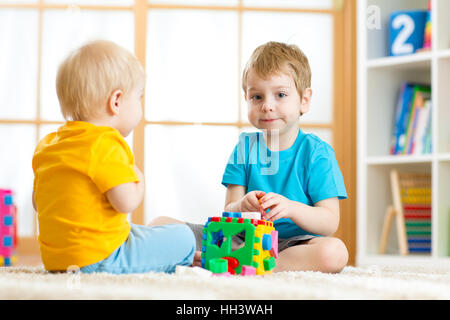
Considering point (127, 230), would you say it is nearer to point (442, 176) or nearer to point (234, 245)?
point (234, 245)

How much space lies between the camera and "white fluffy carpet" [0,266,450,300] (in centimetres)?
76

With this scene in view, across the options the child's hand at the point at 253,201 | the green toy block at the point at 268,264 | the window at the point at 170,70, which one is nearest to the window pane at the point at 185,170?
the window at the point at 170,70

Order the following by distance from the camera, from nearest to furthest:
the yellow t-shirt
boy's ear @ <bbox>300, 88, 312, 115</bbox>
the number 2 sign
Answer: the yellow t-shirt < boy's ear @ <bbox>300, 88, 312, 115</bbox> < the number 2 sign

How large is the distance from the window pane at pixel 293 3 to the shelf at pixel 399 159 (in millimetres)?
775

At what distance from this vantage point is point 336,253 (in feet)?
4.02

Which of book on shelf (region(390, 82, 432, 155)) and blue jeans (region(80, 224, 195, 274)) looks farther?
book on shelf (region(390, 82, 432, 155))

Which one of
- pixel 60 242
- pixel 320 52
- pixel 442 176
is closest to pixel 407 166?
pixel 442 176

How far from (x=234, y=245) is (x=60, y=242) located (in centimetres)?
42

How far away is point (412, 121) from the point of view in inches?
86.0

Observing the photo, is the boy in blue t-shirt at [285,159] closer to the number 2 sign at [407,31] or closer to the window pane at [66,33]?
the number 2 sign at [407,31]

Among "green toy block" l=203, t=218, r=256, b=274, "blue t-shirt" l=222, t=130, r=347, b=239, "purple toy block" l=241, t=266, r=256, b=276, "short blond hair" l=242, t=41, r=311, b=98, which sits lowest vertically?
"purple toy block" l=241, t=266, r=256, b=276

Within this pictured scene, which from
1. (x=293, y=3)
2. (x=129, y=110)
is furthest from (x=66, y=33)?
(x=129, y=110)

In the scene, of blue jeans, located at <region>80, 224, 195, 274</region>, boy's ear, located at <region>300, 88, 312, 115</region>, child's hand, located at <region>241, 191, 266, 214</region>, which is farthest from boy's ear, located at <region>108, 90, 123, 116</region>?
boy's ear, located at <region>300, 88, 312, 115</region>

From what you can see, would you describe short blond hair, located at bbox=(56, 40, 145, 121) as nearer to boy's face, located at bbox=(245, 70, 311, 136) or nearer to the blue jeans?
the blue jeans
